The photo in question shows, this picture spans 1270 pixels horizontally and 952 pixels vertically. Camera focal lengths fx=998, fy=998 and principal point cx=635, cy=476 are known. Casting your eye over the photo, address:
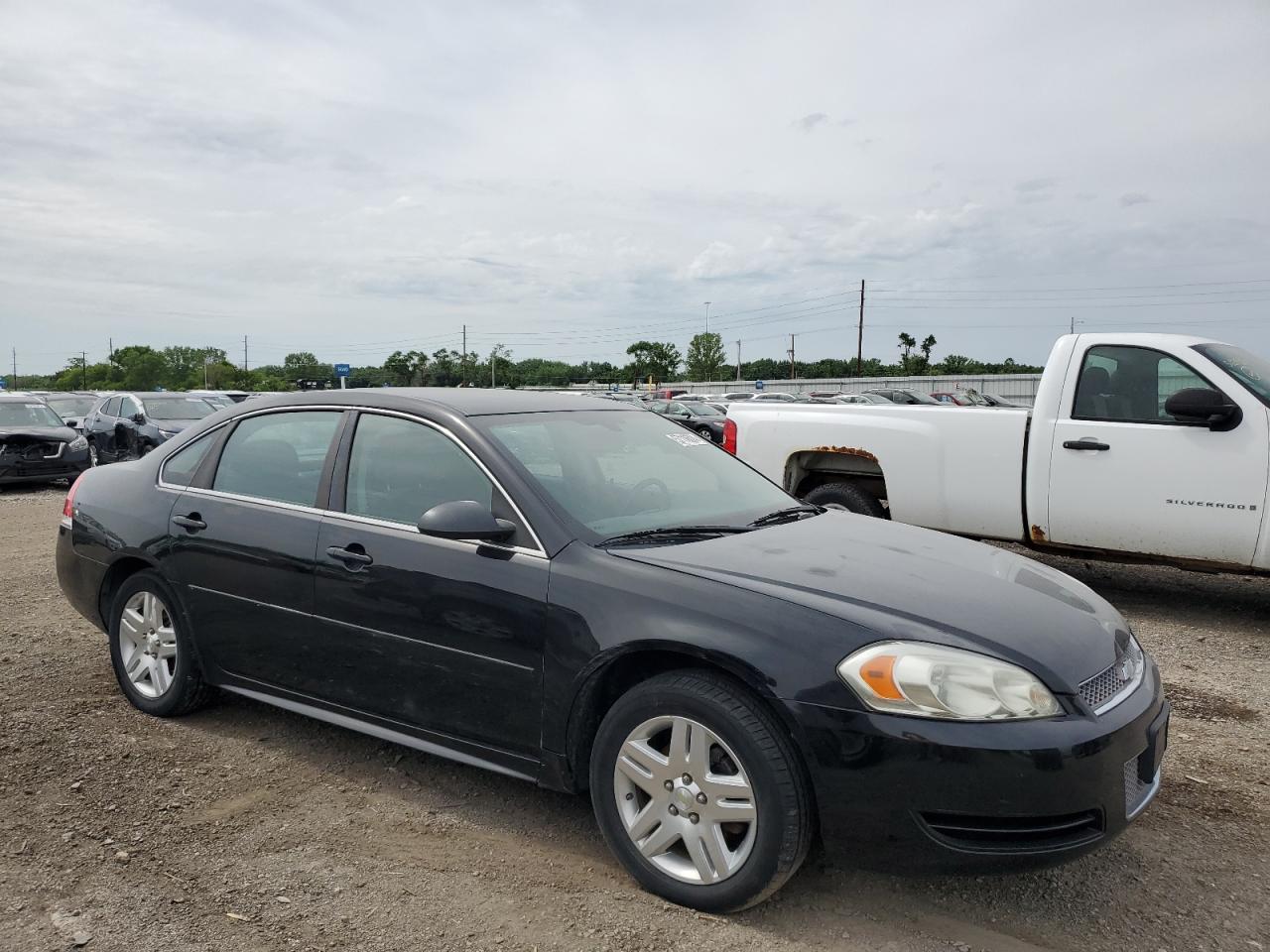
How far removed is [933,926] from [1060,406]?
4.81 metres

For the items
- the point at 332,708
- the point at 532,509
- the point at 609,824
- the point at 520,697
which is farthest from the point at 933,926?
the point at 332,708

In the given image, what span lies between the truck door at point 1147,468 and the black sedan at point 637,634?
9.92ft

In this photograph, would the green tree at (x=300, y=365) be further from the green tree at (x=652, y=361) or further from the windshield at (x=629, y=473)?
the windshield at (x=629, y=473)

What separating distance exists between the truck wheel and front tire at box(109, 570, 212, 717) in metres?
4.92

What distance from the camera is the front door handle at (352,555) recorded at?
11.9ft

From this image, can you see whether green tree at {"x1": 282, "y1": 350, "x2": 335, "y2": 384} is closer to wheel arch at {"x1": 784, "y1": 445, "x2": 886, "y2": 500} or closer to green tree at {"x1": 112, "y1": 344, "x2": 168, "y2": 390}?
green tree at {"x1": 112, "y1": 344, "x2": 168, "y2": 390}

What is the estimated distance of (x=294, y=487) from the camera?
4.04 meters

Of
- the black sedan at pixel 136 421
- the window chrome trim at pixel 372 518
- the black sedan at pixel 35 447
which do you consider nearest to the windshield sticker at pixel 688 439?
the window chrome trim at pixel 372 518

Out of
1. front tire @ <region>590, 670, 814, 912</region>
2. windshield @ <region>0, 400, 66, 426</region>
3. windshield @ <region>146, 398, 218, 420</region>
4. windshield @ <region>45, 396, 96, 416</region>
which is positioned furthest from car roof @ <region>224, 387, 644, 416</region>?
windshield @ <region>45, 396, 96, 416</region>

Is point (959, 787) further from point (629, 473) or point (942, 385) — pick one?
point (942, 385)

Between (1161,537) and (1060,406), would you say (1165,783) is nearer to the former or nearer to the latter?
(1161,537)

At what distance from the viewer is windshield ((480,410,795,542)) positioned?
11.6 ft

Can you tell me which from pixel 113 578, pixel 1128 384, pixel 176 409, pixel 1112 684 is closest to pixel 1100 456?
pixel 1128 384

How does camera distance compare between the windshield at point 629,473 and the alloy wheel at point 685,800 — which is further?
the windshield at point 629,473
